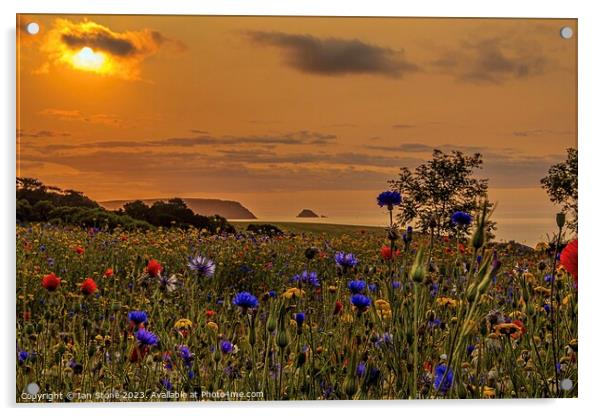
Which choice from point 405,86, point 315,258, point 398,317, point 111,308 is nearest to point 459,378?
point 398,317

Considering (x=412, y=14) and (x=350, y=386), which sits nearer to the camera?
(x=350, y=386)

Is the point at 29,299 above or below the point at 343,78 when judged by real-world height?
below

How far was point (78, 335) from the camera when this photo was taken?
131 inches

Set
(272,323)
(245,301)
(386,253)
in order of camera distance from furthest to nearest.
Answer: (386,253) → (245,301) → (272,323)

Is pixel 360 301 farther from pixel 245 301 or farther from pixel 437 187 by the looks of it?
pixel 437 187

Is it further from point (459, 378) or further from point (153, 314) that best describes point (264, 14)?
point (459, 378)

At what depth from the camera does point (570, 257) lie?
3412 millimetres

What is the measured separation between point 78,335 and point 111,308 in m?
0.18

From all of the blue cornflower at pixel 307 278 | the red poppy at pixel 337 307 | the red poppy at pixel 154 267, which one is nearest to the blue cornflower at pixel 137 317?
the red poppy at pixel 154 267

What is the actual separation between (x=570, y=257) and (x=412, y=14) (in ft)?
4.30

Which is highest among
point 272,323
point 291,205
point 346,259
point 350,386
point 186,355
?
point 291,205

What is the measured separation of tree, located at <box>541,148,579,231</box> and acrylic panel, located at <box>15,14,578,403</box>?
0.03 feet

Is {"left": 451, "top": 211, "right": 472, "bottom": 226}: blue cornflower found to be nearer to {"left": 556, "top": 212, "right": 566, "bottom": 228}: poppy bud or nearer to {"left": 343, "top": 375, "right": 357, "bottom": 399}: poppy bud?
{"left": 556, "top": 212, "right": 566, "bottom": 228}: poppy bud

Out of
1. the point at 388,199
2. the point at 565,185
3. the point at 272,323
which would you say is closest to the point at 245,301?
the point at 272,323
